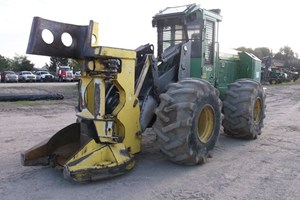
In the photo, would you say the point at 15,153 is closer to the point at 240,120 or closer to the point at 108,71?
the point at 108,71

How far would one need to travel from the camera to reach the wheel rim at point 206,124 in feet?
18.8

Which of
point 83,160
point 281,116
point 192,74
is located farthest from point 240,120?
point 281,116

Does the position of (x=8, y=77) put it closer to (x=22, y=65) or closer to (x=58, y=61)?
(x=22, y=65)

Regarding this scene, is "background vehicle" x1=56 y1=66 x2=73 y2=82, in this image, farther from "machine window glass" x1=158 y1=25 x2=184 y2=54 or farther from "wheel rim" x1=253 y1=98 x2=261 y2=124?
"wheel rim" x1=253 y1=98 x2=261 y2=124

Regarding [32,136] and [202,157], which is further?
[32,136]

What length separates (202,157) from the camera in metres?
5.46

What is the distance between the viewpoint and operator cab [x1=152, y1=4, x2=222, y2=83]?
708cm

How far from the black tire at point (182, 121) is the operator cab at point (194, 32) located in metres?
1.77

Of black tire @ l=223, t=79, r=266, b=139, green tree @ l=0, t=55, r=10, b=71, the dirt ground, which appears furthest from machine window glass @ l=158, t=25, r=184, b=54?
green tree @ l=0, t=55, r=10, b=71

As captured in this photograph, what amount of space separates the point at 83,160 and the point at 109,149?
0.42 meters

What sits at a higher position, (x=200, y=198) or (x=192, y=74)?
(x=192, y=74)

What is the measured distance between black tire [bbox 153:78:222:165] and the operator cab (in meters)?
1.77

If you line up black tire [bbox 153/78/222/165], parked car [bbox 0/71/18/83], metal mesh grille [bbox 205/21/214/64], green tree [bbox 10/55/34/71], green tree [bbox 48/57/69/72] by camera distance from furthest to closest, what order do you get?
green tree [bbox 10/55/34/71], parked car [bbox 0/71/18/83], metal mesh grille [bbox 205/21/214/64], green tree [bbox 48/57/69/72], black tire [bbox 153/78/222/165]

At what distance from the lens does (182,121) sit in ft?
16.5
